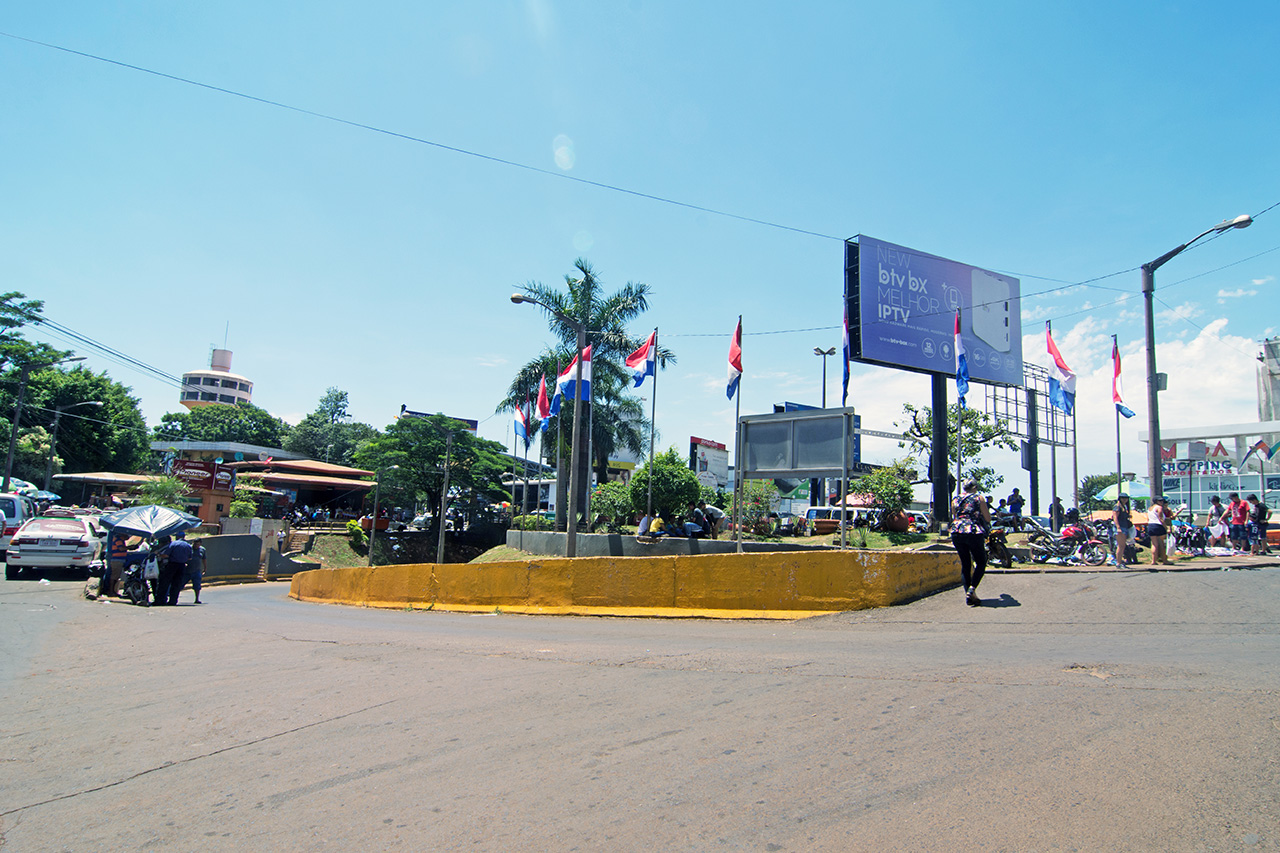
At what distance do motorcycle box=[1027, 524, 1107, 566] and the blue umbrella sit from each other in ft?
61.3

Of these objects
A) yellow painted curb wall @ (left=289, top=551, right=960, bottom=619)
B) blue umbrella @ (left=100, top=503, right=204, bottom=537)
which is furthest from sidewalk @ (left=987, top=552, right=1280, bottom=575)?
blue umbrella @ (left=100, top=503, right=204, bottom=537)

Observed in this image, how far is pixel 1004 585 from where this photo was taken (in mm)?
Result: 10094

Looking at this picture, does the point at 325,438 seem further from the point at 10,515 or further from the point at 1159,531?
the point at 1159,531

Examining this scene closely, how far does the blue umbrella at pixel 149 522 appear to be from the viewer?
1648 cm

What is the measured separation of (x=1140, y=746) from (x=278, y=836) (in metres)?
4.38

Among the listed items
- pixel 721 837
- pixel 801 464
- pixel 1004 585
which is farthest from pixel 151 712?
pixel 801 464

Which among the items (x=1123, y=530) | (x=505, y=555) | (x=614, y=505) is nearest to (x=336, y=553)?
(x=614, y=505)

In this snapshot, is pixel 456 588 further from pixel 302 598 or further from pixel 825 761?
pixel 825 761

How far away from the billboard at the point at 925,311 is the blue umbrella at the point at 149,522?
72.1ft

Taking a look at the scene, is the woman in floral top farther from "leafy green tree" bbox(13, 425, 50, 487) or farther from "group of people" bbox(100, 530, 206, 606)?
"leafy green tree" bbox(13, 425, 50, 487)

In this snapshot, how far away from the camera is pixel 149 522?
55.0ft

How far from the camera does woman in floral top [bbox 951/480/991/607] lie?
919 centimetres

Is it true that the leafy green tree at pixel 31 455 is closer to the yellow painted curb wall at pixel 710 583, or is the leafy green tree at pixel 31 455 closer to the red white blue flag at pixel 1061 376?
the yellow painted curb wall at pixel 710 583

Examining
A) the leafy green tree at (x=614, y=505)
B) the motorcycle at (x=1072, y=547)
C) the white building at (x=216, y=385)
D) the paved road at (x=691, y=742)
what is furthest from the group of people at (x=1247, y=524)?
the white building at (x=216, y=385)
